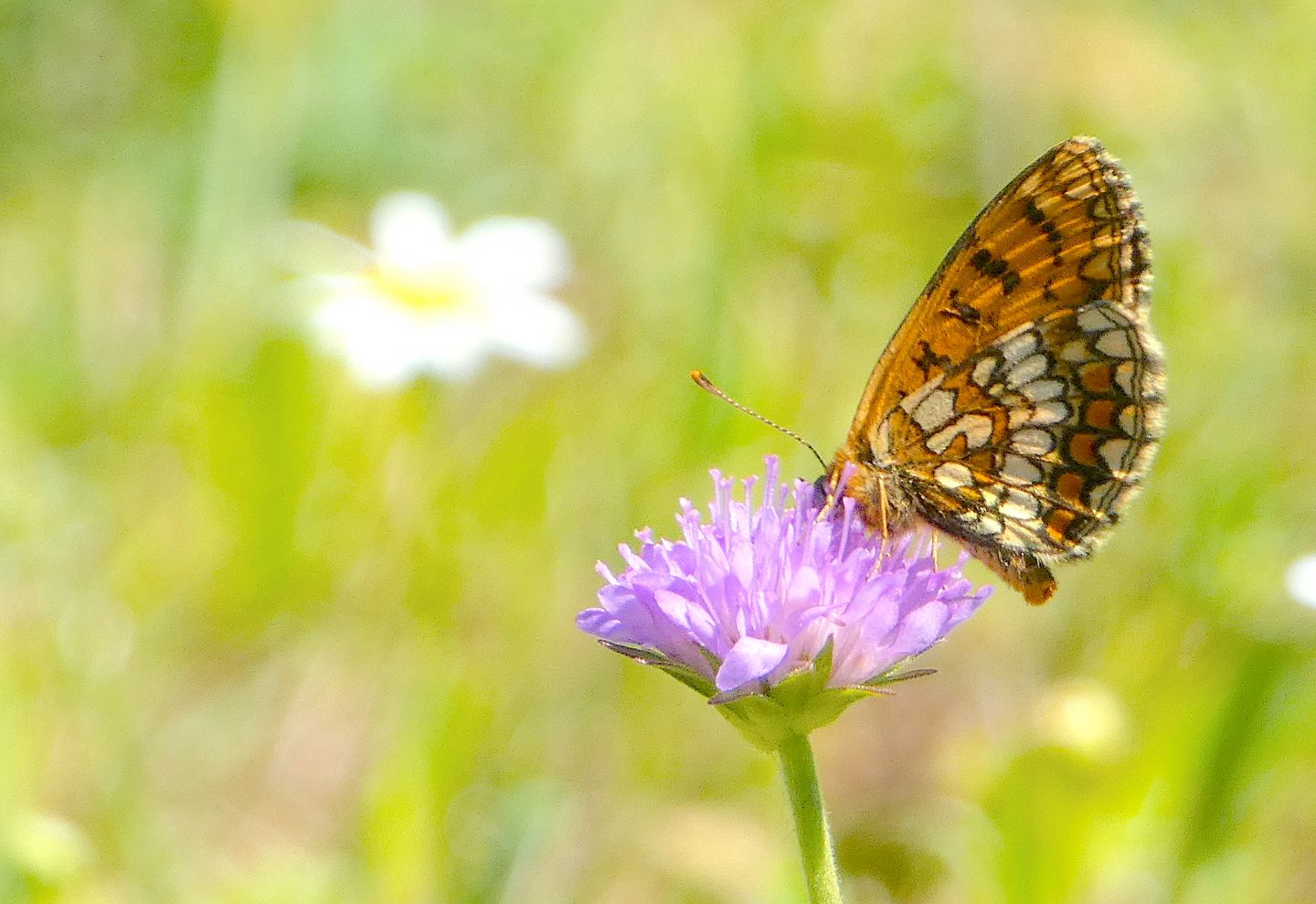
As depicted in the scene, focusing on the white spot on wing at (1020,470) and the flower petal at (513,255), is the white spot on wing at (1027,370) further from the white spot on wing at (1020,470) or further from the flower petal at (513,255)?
the flower petal at (513,255)

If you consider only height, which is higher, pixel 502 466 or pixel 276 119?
pixel 276 119

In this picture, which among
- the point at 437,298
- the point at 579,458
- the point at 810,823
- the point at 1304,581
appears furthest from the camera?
the point at 437,298

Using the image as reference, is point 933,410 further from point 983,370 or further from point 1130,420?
point 1130,420

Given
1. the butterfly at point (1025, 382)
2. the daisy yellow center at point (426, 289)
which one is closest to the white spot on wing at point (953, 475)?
the butterfly at point (1025, 382)

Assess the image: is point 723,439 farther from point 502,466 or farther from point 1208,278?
point 1208,278

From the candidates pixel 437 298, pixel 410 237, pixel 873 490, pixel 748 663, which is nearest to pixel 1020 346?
pixel 873 490

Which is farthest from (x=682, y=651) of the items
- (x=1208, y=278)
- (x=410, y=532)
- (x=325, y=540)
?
(x=1208, y=278)

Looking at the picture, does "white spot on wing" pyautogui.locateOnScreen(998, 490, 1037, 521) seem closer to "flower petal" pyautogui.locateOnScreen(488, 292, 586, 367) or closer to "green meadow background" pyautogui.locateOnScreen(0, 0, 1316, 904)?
"green meadow background" pyautogui.locateOnScreen(0, 0, 1316, 904)
